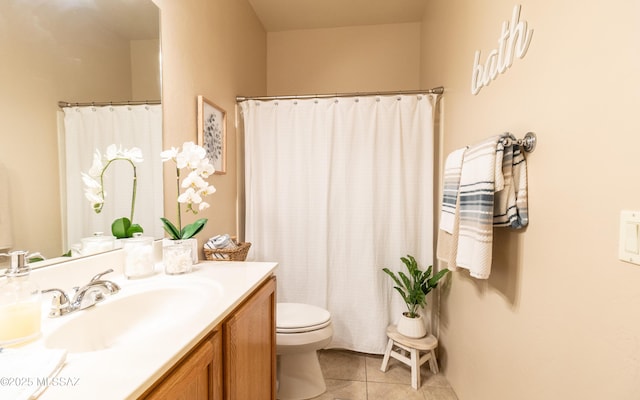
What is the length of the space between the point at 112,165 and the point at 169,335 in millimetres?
723

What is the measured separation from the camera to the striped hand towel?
4.15 ft

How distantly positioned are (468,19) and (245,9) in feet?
5.46

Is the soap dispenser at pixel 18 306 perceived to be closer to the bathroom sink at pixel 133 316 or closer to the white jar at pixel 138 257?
the bathroom sink at pixel 133 316

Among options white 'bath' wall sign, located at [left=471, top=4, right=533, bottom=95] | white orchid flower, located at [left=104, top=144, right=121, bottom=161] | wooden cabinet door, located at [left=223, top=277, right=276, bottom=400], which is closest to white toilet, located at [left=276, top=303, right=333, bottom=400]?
wooden cabinet door, located at [left=223, top=277, right=276, bottom=400]

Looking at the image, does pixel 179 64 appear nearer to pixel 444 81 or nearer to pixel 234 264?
pixel 234 264

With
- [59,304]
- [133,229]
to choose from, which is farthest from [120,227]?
[59,304]

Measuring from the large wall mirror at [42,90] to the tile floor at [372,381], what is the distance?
1.59m

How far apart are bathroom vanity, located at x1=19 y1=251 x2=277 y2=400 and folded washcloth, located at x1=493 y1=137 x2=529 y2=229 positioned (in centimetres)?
94

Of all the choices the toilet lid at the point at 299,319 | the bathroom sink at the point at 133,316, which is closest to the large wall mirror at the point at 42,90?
the bathroom sink at the point at 133,316

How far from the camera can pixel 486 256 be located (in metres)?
1.04

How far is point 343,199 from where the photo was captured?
2002 mm

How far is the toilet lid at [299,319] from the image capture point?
5.01ft

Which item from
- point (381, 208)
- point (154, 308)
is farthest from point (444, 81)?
point (154, 308)

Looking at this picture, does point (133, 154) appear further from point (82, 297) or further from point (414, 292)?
point (414, 292)
